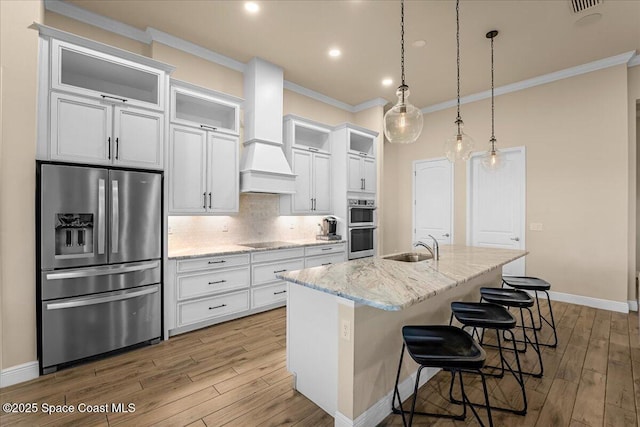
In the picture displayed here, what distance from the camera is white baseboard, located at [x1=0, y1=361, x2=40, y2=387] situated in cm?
222

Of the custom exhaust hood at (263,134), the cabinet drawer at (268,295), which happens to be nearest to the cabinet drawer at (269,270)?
the cabinet drawer at (268,295)

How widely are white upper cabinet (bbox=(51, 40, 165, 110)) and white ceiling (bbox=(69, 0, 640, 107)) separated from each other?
682 millimetres

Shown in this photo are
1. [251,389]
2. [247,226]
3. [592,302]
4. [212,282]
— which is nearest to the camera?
[251,389]

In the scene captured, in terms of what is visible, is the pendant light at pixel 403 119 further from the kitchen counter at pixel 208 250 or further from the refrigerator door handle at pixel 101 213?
the refrigerator door handle at pixel 101 213

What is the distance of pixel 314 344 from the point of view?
2025 mm

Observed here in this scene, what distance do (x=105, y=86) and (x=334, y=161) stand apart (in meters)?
3.24

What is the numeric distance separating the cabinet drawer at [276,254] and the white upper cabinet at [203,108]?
160cm

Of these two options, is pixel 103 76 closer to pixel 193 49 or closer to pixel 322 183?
pixel 193 49

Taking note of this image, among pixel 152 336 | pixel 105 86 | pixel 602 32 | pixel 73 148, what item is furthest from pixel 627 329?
pixel 105 86

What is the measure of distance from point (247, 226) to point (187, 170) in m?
1.23

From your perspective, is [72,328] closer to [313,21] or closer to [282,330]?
[282,330]

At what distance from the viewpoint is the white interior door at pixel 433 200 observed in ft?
18.2

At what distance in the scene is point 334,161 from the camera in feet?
16.8

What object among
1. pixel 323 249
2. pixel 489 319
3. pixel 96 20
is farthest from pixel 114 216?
pixel 489 319
